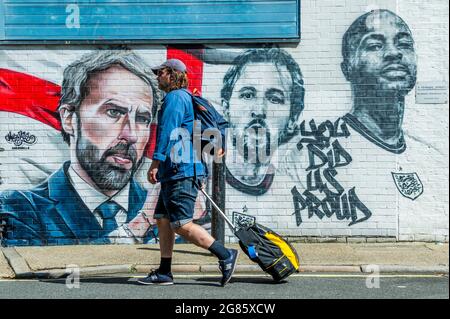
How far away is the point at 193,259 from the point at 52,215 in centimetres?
225

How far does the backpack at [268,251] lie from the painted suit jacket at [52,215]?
→ 9.69 feet

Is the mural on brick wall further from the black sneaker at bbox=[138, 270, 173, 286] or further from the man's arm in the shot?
the man's arm

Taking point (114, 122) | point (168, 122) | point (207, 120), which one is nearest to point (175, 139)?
point (168, 122)

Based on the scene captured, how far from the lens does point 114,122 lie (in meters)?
10.2

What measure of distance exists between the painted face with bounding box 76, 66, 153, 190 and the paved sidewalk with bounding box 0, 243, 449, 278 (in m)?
1.08

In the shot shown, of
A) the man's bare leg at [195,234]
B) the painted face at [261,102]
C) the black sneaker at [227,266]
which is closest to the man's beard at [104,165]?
the painted face at [261,102]

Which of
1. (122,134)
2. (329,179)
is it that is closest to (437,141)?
(329,179)

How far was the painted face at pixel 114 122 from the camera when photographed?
10.2m

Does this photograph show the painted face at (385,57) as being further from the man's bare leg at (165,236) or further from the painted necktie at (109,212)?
the man's bare leg at (165,236)

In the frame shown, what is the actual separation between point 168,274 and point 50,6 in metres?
4.15

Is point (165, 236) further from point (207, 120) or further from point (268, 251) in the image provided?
point (207, 120)

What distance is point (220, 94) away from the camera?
10203 mm

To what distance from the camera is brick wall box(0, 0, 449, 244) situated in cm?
1016

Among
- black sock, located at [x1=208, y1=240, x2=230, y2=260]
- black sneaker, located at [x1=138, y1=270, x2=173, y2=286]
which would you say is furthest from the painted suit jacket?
black sock, located at [x1=208, y1=240, x2=230, y2=260]
